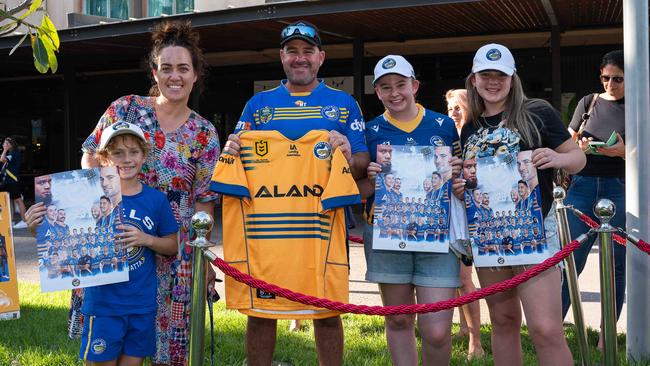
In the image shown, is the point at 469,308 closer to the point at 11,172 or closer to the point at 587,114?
the point at 587,114

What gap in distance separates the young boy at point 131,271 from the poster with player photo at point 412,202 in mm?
1145

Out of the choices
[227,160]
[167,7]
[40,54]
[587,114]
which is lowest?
[227,160]

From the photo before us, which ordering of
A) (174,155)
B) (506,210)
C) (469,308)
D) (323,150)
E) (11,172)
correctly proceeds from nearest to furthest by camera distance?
(506,210) → (323,150) → (174,155) → (469,308) → (11,172)

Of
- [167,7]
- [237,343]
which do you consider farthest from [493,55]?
[167,7]

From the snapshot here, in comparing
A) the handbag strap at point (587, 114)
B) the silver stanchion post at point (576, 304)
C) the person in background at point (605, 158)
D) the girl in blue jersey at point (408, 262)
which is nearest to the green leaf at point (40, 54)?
the girl in blue jersey at point (408, 262)

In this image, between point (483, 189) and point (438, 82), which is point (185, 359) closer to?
point (483, 189)

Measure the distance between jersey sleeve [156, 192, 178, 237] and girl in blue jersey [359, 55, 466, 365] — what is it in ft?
3.52

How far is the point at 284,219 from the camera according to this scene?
3670 millimetres

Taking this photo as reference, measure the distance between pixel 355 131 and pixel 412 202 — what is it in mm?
494

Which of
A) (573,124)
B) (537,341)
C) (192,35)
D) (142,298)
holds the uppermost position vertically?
(192,35)

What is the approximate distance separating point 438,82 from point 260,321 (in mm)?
12145

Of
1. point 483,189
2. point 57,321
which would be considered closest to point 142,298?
point 483,189

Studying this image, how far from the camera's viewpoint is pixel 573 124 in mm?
5863

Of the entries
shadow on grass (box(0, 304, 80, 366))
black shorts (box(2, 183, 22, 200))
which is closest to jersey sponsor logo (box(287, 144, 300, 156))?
shadow on grass (box(0, 304, 80, 366))
